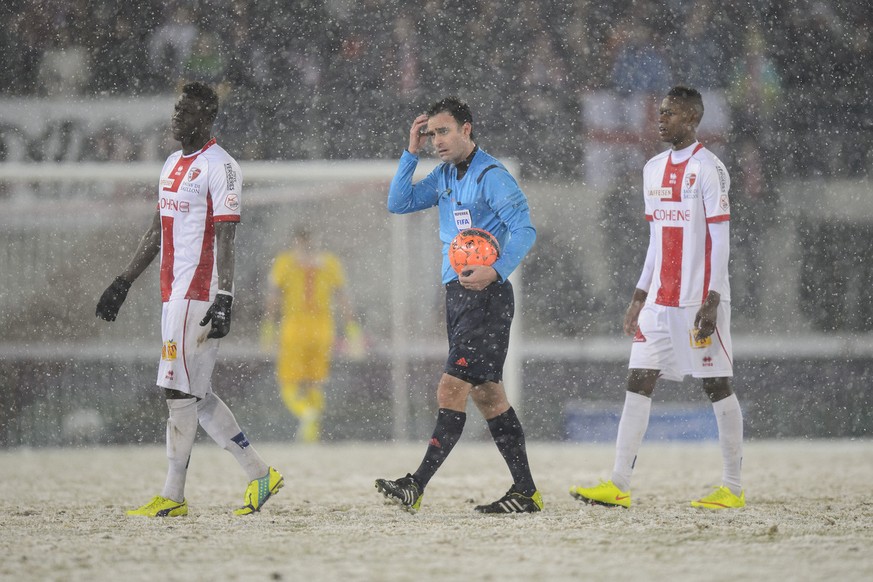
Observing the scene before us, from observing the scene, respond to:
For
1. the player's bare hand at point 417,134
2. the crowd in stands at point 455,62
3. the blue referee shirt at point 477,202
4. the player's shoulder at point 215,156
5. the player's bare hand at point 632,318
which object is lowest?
the player's bare hand at point 632,318

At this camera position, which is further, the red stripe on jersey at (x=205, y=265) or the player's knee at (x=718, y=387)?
the player's knee at (x=718, y=387)

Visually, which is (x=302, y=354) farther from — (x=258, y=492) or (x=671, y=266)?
(x=671, y=266)

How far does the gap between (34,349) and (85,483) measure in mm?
2783

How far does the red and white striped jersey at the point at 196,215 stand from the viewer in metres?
5.15

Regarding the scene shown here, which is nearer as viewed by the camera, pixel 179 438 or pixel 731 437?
pixel 179 438

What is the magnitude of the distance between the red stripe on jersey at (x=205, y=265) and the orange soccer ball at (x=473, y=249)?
100cm

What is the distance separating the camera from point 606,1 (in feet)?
38.5

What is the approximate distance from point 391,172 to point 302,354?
5.46 feet

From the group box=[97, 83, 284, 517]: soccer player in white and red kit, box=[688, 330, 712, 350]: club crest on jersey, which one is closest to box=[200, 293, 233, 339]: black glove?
box=[97, 83, 284, 517]: soccer player in white and red kit

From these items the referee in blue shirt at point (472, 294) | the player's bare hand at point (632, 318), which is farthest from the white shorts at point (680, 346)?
the referee in blue shirt at point (472, 294)

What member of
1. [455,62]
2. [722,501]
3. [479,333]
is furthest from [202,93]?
[455,62]

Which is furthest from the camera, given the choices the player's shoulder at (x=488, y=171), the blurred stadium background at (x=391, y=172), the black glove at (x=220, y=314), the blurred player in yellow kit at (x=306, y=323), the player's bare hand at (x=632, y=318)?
the blurred player in yellow kit at (x=306, y=323)

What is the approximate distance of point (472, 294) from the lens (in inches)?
204

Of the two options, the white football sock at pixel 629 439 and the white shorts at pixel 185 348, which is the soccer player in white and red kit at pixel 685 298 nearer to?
the white football sock at pixel 629 439
